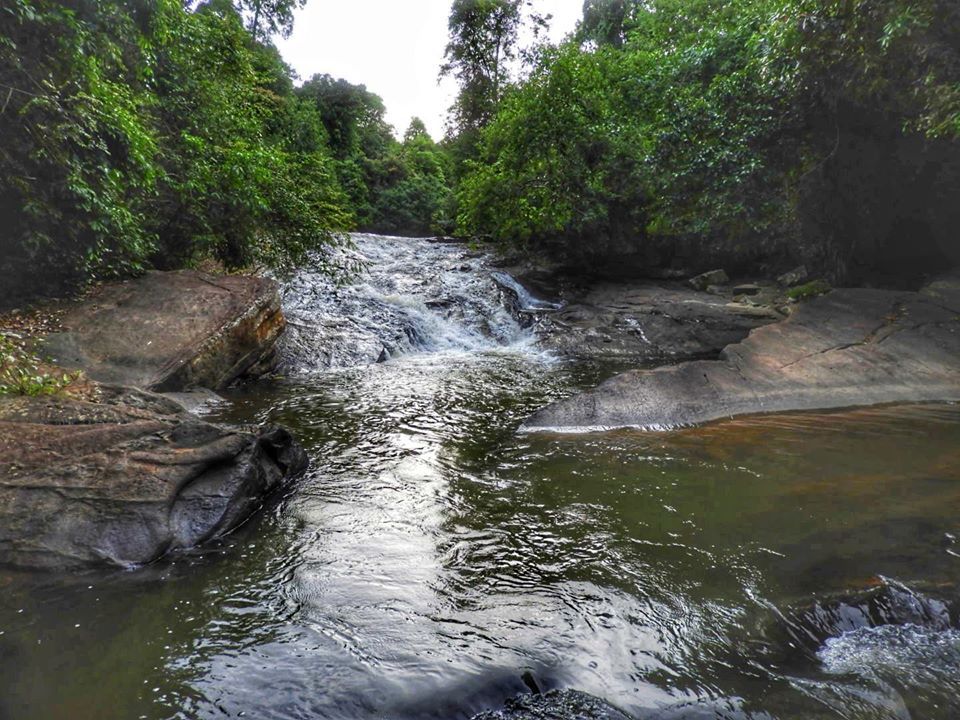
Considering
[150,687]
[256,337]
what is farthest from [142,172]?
[150,687]

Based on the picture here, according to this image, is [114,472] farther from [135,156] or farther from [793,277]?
[793,277]

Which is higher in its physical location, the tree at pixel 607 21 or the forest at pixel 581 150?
the tree at pixel 607 21

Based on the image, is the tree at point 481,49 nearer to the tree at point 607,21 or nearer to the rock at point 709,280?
the tree at point 607,21

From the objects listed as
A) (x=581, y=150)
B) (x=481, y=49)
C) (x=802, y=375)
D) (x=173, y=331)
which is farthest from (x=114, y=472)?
(x=481, y=49)

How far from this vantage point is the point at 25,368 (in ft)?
18.2

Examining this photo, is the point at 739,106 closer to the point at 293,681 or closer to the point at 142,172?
the point at 142,172

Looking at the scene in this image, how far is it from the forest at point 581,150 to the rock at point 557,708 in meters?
7.17

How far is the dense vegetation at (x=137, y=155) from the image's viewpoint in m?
6.33

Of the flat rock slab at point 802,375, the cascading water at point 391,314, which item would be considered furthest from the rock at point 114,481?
the cascading water at point 391,314

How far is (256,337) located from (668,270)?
12.1m

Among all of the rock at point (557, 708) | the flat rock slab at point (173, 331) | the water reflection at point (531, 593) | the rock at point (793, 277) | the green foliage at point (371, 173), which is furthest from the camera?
the green foliage at point (371, 173)

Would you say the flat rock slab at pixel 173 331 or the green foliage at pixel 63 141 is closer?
the green foliage at pixel 63 141

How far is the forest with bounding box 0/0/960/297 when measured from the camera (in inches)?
263

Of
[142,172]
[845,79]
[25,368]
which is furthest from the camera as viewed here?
[845,79]
